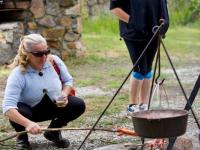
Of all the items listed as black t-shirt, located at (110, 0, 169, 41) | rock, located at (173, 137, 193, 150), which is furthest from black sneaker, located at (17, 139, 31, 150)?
black t-shirt, located at (110, 0, 169, 41)

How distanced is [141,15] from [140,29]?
0.13 m

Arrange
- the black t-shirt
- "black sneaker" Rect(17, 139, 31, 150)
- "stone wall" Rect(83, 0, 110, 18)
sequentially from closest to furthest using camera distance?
"black sneaker" Rect(17, 139, 31, 150) → the black t-shirt → "stone wall" Rect(83, 0, 110, 18)

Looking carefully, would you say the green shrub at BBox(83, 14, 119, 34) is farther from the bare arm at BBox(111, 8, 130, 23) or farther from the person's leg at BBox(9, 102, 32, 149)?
the person's leg at BBox(9, 102, 32, 149)

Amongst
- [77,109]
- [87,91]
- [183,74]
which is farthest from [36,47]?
[183,74]

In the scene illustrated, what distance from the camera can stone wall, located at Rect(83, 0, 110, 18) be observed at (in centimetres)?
1516

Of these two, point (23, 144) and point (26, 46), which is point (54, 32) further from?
point (26, 46)

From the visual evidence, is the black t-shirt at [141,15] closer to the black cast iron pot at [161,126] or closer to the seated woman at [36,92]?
the seated woman at [36,92]

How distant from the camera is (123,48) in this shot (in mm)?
12266

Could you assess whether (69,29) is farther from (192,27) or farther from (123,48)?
(192,27)

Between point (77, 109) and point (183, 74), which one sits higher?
point (77, 109)

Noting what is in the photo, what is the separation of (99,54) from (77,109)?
643 centimetres

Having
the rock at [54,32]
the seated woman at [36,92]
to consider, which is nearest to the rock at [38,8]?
the rock at [54,32]

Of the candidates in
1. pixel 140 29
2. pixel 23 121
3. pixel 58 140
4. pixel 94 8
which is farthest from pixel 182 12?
pixel 23 121

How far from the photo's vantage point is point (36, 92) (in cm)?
476
